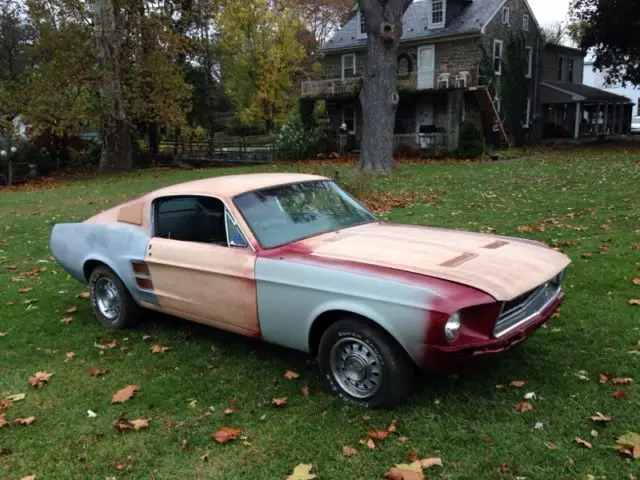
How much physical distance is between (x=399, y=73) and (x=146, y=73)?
14.0m

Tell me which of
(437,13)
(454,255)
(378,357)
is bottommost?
(378,357)

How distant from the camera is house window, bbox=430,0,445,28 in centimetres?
3127

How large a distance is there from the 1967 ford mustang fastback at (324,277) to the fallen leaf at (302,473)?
2.32 ft

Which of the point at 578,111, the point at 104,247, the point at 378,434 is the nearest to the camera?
the point at 378,434

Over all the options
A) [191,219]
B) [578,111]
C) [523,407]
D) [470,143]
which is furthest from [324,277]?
[578,111]

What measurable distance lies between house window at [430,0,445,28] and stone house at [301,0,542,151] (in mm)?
50

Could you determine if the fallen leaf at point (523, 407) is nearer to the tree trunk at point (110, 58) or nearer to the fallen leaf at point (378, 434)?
the fallen leaf at point (378, 434)

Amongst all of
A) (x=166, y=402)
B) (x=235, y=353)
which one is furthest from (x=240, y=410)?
(x=235, y=353)

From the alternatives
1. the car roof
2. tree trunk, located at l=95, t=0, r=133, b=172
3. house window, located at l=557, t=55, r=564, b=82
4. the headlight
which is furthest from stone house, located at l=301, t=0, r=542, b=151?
the headlight

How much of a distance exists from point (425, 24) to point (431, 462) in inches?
1268

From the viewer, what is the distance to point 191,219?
5.06 m

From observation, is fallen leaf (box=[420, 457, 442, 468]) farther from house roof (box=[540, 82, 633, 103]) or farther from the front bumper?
house roof (box=[540, 82, 633, 103])

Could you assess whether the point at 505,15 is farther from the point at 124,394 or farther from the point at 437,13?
the point at 124,394

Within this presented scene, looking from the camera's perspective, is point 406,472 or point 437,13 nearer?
point 406,472
